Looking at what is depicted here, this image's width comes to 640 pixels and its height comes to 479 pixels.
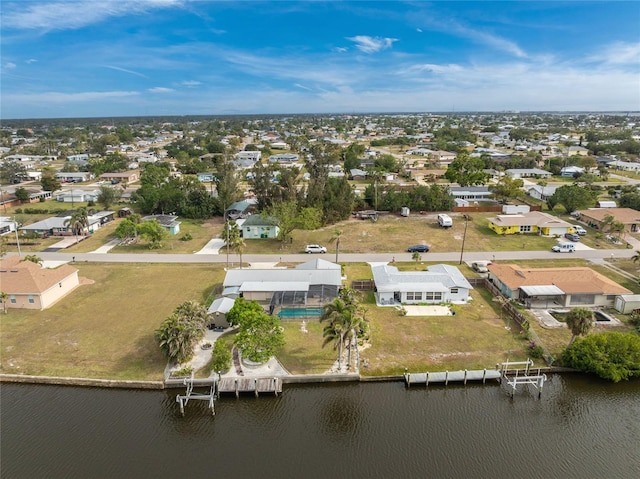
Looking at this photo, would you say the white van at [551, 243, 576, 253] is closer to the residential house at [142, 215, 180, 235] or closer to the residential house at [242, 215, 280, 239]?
the residential house at [242, 215, 280, 239]

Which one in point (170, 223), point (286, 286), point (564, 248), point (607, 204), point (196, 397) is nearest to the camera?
point (196, 397)

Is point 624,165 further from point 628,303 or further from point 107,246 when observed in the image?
point 107,246

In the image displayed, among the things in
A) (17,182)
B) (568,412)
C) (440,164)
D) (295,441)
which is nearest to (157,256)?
(295,441)

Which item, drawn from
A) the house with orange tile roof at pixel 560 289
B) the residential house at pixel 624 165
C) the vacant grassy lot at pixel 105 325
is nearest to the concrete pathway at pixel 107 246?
the vacant grassy lot at pixel 105 325

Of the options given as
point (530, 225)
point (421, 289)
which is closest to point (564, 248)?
point (530, 225)

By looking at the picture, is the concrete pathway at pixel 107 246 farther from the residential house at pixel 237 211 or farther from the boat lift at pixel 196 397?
the boat lift at pixel 196 397

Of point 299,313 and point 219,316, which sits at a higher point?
point 219,316

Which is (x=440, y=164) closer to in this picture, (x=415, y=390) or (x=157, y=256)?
(x=157, y=256)
